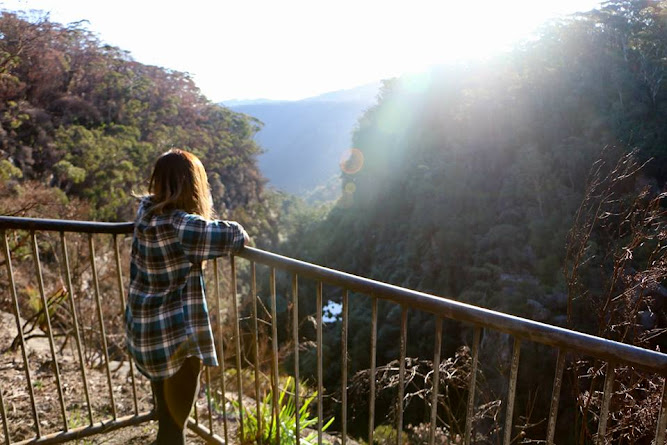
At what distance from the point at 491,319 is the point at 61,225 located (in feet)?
6.39

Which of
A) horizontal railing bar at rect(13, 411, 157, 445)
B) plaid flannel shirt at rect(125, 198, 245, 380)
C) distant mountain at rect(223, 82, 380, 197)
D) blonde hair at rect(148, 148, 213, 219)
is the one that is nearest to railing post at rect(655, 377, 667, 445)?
plaid flannel shirt at rect(125, 198, 245, 380)

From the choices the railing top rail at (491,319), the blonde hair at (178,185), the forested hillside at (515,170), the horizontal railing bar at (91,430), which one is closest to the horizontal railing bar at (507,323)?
the railing top rail at (491,319)

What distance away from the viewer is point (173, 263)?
184 cm

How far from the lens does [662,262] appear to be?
12.6ft

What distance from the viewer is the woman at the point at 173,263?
1.77 meters

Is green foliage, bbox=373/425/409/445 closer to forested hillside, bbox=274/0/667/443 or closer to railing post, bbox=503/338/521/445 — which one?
railing post, bbox=503/338/521/445

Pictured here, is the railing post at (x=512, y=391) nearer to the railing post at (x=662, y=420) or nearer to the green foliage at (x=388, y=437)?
the railing post at (x=662, y=420)

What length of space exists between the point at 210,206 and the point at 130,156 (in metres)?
20.9

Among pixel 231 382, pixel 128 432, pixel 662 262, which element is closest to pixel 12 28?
pixel 231 382

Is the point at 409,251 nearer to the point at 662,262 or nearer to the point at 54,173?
the point at 54,173

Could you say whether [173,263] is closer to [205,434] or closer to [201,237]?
[201,237]

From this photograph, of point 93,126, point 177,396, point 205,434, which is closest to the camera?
point 177,396

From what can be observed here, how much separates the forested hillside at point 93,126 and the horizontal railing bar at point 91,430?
826 cm

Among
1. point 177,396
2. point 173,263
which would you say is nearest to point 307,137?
point 177,396
